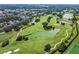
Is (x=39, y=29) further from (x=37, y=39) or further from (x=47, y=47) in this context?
(x=47, y=47)

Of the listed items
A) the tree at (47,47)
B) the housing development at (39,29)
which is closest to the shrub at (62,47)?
the housing development at (39,29)

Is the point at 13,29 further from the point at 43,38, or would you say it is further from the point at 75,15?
the point at 75,15

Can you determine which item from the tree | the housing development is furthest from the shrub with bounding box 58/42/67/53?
the tree

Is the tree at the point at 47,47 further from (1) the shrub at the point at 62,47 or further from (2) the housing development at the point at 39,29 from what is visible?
(1) the shrub at the point at 62,47

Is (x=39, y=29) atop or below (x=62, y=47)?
atop

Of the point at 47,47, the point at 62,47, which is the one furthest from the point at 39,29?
the point at 62,47

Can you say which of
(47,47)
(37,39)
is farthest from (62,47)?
(37,39)

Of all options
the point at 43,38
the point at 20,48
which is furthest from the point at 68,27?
the point at 20,48
